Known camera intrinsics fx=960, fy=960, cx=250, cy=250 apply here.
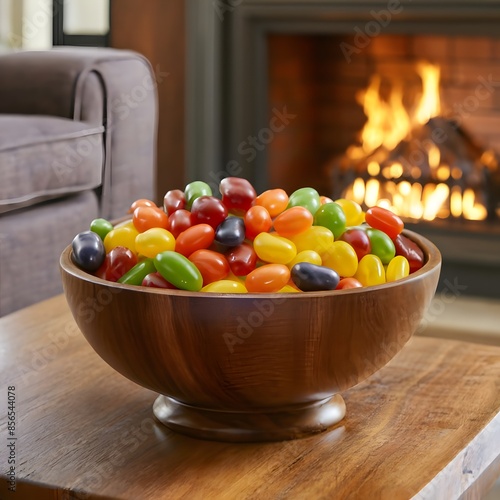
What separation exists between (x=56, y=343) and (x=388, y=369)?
0.39 metres

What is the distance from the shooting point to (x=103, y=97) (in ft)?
7.23

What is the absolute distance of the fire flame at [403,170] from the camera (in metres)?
2.66

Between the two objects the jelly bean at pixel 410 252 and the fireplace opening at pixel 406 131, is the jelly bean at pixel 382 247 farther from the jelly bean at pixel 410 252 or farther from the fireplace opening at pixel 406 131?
the fireplace opening at pixel 406 131

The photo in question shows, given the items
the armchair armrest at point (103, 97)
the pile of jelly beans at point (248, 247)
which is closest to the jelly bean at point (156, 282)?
the pile of jelly beans at point (248, 247)

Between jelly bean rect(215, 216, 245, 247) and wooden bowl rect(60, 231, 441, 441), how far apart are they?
9 cm

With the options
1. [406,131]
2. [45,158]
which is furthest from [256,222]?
[406,131]

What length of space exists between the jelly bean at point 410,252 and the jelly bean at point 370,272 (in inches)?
2.5

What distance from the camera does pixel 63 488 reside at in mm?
795

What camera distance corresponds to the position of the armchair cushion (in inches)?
72.9

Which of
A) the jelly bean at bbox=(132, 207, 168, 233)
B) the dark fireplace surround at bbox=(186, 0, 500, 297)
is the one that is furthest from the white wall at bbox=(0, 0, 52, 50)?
the jelly bean at bbox=(132, 207, 168, 233)

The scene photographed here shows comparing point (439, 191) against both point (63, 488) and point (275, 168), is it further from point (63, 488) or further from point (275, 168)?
point (63, 488)

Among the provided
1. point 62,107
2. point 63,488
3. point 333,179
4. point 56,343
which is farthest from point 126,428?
point 333,179

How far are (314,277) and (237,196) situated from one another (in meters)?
0.15

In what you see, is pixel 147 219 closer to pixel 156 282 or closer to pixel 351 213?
pixel 156 282
